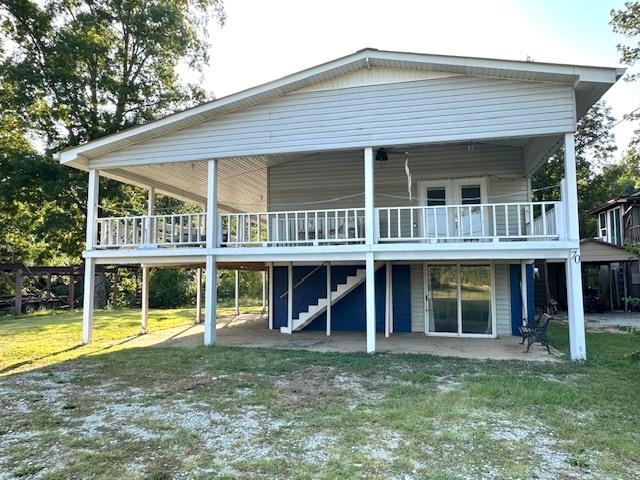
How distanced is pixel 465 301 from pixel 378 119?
5.06 m

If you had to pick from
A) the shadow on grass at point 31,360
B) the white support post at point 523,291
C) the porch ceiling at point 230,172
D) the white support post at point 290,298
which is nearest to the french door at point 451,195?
the porch ceiling at point 230,172

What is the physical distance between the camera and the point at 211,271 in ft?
31.4

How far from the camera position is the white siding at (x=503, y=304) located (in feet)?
35.0

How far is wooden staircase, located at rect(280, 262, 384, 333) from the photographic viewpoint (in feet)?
36.0

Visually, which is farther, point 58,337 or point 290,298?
point 290,298

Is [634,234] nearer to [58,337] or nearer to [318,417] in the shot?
[318,417]

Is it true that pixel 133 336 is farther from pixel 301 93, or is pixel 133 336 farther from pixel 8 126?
pixel 8 126

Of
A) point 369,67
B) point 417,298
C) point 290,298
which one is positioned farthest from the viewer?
point 290,298

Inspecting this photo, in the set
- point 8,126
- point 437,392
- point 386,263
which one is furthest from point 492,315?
point 8,126

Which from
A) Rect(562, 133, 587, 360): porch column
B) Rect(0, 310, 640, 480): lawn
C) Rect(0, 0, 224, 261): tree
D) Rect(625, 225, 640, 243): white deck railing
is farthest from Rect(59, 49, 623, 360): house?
Rect(625, 225, 640, 243): white deck railing

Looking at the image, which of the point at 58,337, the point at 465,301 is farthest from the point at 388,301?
the point at 58,337

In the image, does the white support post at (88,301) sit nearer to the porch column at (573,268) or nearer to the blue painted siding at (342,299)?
the blue painted siding at (342,299)

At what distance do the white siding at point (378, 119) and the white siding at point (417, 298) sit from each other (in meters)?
3.95

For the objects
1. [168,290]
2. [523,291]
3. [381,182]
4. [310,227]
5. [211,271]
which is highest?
[381,182]
